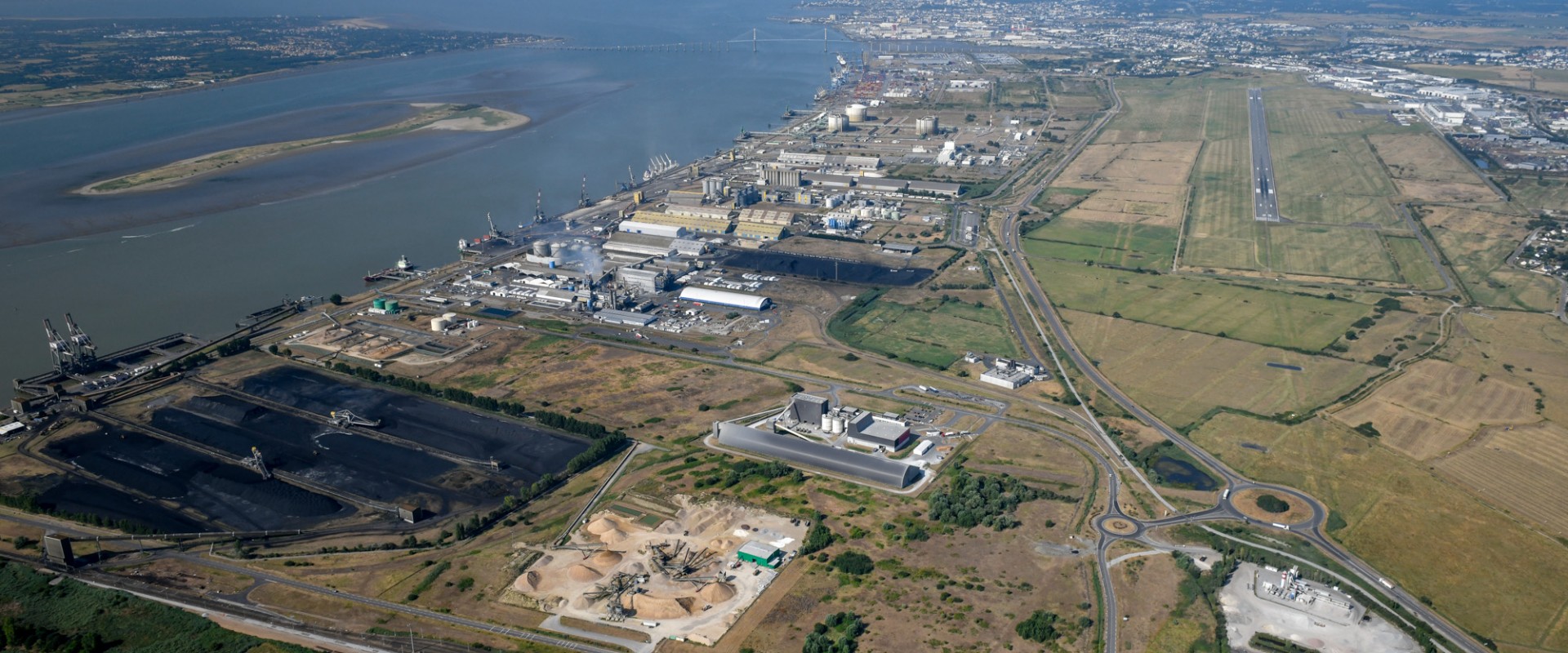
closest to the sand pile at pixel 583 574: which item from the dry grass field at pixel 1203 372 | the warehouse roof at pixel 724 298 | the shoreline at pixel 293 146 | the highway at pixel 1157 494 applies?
the highway at pixel 1157 494

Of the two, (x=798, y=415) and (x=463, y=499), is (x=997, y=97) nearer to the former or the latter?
(x=798, y=415)

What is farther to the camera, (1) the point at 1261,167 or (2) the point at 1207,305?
(1) the point at 1261,167

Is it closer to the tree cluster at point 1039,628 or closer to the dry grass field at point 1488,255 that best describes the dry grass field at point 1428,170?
the dry grass field at point 1488,255

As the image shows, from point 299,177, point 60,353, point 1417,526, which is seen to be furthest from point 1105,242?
point 299,177

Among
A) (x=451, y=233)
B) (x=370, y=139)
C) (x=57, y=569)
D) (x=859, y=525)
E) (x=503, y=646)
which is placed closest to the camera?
(x=503, y=646)

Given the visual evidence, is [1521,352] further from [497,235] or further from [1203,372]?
[497,235]

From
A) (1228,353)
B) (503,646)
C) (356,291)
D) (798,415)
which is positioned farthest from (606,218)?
(503,646)
